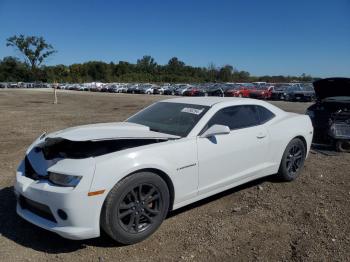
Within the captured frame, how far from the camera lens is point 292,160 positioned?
583 cm

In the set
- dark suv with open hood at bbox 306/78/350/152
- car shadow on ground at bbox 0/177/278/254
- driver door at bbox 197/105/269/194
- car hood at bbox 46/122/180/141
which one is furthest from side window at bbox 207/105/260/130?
dark suv with open hood at bbox 306/78/350/152

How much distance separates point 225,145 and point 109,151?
1518 millimetres

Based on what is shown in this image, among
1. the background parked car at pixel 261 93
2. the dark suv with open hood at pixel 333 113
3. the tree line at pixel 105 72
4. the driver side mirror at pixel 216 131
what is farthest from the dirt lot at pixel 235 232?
the tree line at pixel 105 72

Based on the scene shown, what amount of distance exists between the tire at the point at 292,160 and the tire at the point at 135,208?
2.40m

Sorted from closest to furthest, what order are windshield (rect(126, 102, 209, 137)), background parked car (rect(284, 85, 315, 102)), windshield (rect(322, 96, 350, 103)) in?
windshield (rect(126, 102, 209, 137)) → windshield (rect(322, 96, 350, 103)) → background parked car (rect(284, 85, 315, 102))

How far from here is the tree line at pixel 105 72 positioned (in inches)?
4031

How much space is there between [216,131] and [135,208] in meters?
1.30

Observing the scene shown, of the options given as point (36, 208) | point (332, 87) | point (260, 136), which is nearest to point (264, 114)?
point (260, 136)

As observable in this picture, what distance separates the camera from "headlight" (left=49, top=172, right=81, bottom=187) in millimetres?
3370

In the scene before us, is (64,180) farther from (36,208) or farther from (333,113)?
(333,113)

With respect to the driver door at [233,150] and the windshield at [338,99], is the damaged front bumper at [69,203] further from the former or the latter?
the windshield at [338,99]

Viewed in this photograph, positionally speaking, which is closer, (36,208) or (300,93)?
(36,208)

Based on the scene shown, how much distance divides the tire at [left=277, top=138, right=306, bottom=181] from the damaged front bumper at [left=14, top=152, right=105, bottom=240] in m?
3.19

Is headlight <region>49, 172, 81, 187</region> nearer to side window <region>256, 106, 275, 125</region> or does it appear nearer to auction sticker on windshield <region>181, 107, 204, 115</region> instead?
auction sticker on windshield <region>181, 107, 204, 115</region>
